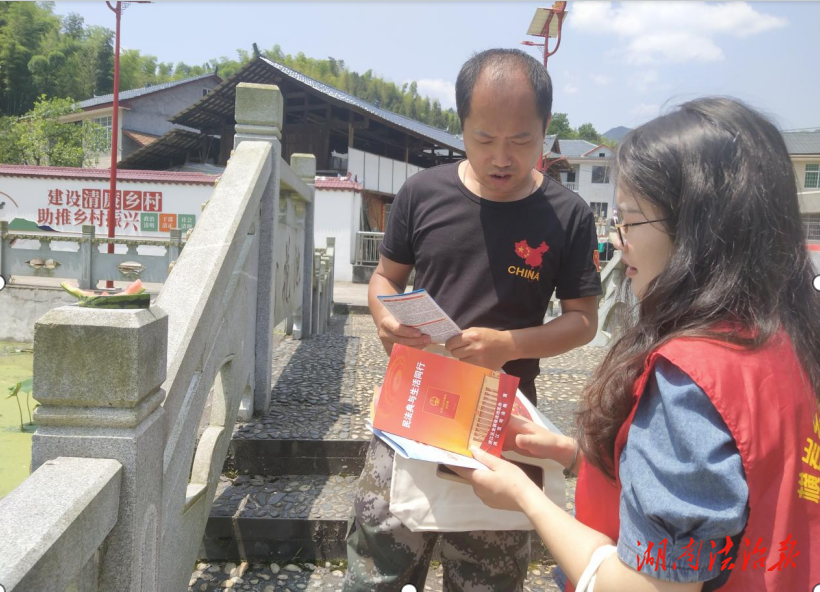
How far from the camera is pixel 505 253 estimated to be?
5.58 feet

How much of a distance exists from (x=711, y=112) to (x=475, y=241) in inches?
32.4

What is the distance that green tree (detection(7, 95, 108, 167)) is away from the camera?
67.6 feet

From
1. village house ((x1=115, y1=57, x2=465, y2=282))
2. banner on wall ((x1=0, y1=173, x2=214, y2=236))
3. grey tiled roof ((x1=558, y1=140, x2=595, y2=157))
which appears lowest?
banner on wall ((x1=0, y1=173, x2=214, y2=236))

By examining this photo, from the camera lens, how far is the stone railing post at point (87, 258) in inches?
381

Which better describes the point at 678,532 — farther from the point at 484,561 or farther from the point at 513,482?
the point at 484,561

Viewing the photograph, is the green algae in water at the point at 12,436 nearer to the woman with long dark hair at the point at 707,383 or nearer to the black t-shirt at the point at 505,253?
the black t-shirt at the point at 505,253

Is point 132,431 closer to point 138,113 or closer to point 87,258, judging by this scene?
point 87,258

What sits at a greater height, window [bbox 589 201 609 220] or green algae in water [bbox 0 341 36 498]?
window [bbox 589 201 609 220]

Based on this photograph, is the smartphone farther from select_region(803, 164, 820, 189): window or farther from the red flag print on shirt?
select_region(803, 164, 820, 189): window

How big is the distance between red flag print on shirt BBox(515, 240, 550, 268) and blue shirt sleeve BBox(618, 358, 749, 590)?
2.74 feet

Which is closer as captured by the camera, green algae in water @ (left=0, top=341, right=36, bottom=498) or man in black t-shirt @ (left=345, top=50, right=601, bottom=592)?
man in black t-shirt @ (left=345, top=50, right=601, bottom=592)

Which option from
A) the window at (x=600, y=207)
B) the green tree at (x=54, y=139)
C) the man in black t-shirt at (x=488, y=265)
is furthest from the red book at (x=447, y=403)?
the window at (x=600, y=207)

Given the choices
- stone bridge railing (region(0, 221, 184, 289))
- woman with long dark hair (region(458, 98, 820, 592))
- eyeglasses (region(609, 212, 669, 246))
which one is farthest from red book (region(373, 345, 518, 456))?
stone bridge railing (region(0, 221, 184, 289))

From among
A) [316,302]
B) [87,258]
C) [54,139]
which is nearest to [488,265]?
[316,302]
